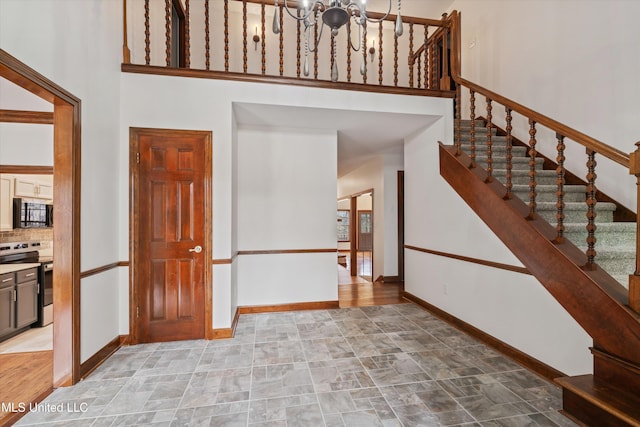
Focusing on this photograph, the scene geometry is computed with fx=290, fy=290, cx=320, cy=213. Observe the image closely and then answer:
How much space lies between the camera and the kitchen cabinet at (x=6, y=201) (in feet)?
12.0

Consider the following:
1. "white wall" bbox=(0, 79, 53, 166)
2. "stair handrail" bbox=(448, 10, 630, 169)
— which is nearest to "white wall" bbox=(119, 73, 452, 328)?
"white wall" bbox=(0, 79, 53, 166)

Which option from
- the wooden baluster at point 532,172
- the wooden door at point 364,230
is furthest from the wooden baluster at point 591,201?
the wooden door at point 364,230

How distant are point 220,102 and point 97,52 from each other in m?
1.05

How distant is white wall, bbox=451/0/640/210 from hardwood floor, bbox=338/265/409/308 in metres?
2.83

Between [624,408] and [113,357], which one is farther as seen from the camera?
[113,357]

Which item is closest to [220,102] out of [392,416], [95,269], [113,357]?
[95,269]

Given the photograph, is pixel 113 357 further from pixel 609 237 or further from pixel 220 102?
pixel 609 237

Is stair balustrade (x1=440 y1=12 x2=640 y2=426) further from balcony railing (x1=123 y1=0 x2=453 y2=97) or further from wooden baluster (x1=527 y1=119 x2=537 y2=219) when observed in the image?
balcony railing (x1=123 y1=0 x2=453 y2=97)

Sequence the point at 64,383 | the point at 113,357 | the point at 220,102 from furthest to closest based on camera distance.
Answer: the point at 220,102 → the point at 113,357 → the point at 64,383

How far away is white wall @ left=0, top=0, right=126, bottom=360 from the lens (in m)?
1.82

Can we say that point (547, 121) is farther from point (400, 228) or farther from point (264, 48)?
point (400, 228)

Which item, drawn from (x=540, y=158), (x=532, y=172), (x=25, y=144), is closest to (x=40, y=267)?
(x=25, y=144)

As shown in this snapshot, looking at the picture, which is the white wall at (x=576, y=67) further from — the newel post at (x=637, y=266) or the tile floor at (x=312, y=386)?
the tile floor at (x=312, y=386)

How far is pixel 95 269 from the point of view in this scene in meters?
2.46
